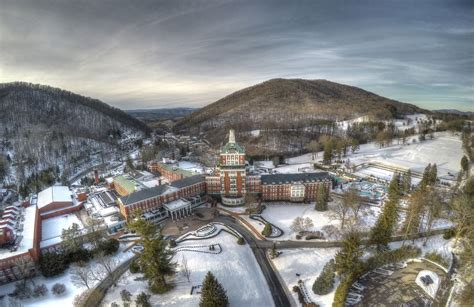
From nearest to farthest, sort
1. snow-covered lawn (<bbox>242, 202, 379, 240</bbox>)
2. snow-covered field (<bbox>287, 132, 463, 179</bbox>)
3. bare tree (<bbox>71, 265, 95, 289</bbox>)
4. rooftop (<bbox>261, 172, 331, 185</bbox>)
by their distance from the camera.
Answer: bare tree (<bbox>71, 265, 95, 289</bbox>), snow-covered lawn (<bbox>242, 202, 379, 240</bbox>), rooftop (<bbox>261, 172, 331, 185</bbox>), snow-covered field (<bbox>287, 132, 463, 179</bbox>)

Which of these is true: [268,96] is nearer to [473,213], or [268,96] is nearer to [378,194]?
[378,194]

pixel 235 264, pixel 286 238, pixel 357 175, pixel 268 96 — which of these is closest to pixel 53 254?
pixel 235 264

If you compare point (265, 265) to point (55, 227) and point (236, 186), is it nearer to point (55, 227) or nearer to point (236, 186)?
point (236, 186)

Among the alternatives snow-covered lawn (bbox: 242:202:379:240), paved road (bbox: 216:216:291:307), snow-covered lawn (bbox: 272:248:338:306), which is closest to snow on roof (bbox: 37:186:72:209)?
paved road (bbox: 216:216:291:307)

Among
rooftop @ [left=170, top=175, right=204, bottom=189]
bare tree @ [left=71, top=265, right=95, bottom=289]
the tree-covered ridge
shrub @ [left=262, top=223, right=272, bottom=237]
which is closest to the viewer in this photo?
bare tree @ [left=71, top=265, right=95, bottom=289]

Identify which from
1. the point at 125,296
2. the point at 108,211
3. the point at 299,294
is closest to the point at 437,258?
the point at 299,294

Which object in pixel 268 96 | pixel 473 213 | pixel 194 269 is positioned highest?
pixel 268 96

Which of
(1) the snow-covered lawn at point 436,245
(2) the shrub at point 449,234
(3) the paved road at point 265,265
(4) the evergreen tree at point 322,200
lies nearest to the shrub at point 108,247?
(3) the paved road at point 265,265

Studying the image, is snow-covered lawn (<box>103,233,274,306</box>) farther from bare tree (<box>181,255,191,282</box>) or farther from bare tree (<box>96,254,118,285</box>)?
bare tree (<box>96,254,118,285</box>)
